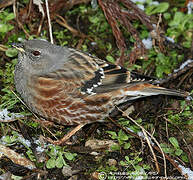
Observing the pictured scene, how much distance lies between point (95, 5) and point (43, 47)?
5.10 ft

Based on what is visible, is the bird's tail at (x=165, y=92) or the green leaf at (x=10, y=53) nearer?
the bird's tail at (x=165, y=92)

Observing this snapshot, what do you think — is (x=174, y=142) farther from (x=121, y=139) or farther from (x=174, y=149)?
(x=121, y=139)

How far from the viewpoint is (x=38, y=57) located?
449 centimetres

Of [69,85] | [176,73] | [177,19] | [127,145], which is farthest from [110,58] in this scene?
[127,145]

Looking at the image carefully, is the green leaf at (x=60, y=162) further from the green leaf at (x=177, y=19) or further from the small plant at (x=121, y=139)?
the green leaf at (x=177, y=19)

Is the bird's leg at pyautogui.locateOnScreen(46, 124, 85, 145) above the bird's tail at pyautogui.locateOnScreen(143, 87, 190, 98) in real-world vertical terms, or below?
below

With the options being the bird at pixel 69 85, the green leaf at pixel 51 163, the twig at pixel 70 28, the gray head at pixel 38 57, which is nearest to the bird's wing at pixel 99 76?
the bird at pixel 69 85

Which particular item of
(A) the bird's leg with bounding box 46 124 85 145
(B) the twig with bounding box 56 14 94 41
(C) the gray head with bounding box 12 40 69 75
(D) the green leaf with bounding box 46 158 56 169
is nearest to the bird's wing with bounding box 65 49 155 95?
(C) the gray head with bounding box 12 40 69 75

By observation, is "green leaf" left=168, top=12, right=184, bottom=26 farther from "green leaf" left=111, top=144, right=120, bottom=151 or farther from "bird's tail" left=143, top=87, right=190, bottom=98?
"green leaf" left=111, top=144, right=120, bottom=151

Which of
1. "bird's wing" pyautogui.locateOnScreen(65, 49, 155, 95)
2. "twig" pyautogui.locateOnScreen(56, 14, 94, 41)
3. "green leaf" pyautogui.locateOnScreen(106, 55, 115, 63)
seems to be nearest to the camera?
"bird's wing" pyautogui.locateOnScreen(65, 49, 155, 95)

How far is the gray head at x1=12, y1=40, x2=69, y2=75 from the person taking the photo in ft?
14.6

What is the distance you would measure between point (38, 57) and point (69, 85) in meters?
0.59

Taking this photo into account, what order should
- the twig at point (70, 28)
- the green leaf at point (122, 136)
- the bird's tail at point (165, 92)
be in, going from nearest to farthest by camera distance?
the green leaf at point (122, 136) → the bird's tail at point (165, 92) → the twig at point (70, 28)

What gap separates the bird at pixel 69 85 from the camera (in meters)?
4.31
